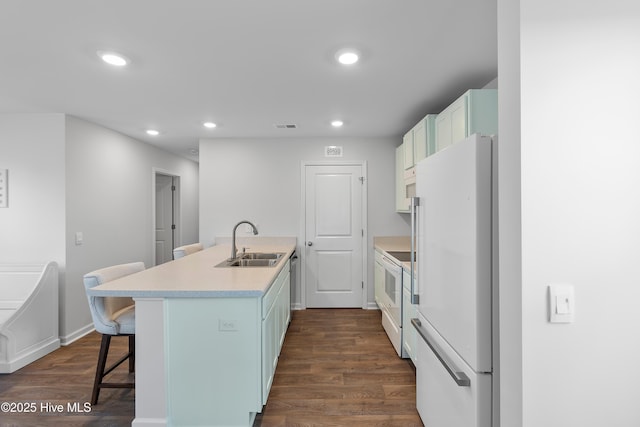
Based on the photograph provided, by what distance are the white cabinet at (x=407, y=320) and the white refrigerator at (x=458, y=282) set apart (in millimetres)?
657

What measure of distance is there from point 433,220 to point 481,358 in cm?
68

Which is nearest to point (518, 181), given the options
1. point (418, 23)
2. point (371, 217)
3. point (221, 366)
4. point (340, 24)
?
point (418, 23)

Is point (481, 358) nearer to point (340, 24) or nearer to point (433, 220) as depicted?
point (433, 220)

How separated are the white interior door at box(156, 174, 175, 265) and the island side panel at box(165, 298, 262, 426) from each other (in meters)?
4.17

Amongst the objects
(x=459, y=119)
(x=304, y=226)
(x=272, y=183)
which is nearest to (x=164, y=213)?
(x=272, y=183)

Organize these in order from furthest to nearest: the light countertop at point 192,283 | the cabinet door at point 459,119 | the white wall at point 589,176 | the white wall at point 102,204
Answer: the white wall at point 102,204 → the cabinet door at point 459,119 → the light countertop at point 192,283 → the white wall at point 589,176

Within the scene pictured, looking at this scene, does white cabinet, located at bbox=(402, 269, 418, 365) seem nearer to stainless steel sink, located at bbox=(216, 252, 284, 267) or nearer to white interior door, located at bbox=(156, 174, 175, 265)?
stainless steel sink, located at bbox=(216, 252, 284, 267)

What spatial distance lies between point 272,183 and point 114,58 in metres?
2.47

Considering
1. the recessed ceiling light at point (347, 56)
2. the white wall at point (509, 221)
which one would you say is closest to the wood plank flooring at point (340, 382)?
the white wall at point (509, 221)

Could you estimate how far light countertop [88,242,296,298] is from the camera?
1812 millimetres

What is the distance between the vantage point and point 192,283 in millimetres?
1992

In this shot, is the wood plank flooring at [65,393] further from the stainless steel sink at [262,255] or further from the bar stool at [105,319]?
the stainless steel sink at [262,255]

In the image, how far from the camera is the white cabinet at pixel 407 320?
8.13 feet

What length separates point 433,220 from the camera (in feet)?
5.38
